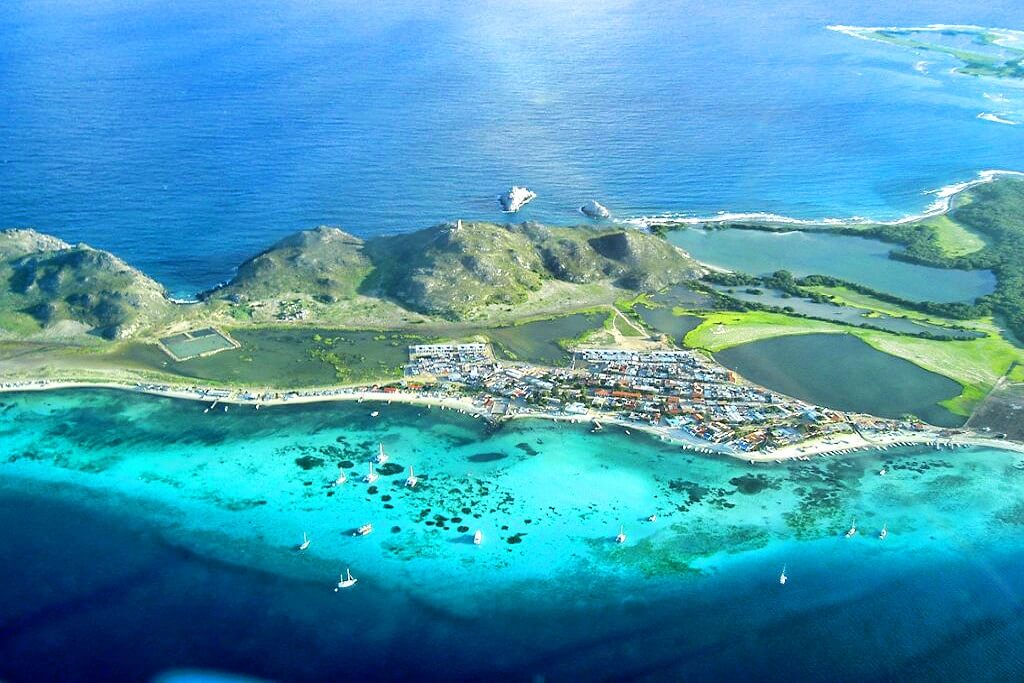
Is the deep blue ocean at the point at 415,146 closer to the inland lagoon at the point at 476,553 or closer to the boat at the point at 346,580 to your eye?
the inland lagoon at the point at 476,553

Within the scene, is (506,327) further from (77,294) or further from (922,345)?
(77,294)

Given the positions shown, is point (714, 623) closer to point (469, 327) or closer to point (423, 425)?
point (423, 425)

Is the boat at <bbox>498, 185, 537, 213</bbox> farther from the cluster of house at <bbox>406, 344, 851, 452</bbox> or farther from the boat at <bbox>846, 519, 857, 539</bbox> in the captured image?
the boat at <bbox>846, 519, 857, 539</bbox>

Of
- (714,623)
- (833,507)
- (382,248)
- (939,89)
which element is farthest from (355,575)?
(939,89)

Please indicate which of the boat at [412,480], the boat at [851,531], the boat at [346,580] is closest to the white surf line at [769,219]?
the boat at [412,480]

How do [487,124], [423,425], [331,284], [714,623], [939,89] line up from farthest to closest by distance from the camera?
Result: [939,89]
[487,124]
[331,284]
[423,425]
[714,623]

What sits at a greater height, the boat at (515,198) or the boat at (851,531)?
the boat at (515,198)

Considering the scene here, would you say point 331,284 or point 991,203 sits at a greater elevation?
point 331,284
